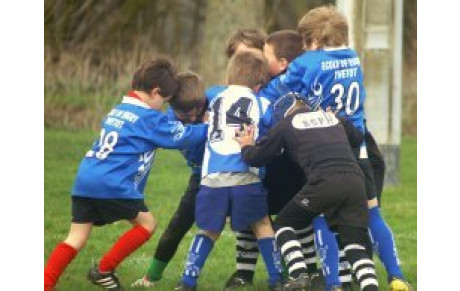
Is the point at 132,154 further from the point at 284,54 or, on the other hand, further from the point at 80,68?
the point at 80,68

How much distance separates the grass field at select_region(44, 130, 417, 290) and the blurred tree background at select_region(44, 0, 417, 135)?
1.77 m

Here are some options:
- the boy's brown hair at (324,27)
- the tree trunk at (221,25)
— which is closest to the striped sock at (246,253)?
the boy's brown hair at (324,27)

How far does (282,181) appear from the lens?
6.95 metres

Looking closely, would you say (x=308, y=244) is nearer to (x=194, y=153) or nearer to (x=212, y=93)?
(x=194, y=153)

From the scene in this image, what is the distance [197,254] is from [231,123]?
2.40 ft

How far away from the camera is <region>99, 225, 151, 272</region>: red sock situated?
6824 mm

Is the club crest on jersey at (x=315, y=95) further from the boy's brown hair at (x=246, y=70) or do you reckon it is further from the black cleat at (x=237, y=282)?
the black cleat at (x=237, y=282)

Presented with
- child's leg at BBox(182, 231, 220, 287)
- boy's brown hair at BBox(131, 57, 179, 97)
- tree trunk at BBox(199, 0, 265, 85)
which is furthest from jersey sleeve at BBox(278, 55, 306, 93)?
tree trunk at BBox(199, 0, 265, 85)

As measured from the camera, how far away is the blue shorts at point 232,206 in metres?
6.60

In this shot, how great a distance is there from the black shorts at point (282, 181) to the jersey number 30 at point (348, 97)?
1.43 feet

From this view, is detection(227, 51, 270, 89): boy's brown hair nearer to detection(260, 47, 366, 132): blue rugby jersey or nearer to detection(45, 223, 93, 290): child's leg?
detection(260, 47, 366, 132): blue rugby jersey
